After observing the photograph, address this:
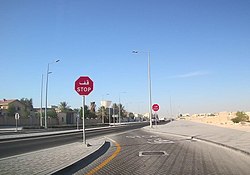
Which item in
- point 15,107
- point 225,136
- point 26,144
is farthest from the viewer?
point 15,107

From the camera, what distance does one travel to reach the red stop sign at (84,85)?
51.2 feet

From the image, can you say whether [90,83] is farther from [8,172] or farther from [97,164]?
[8,172]

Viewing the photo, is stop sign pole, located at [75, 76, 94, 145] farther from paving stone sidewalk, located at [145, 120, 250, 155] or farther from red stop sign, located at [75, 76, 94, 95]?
paving stone sidewalk, located at [145, 120, 250, 155]

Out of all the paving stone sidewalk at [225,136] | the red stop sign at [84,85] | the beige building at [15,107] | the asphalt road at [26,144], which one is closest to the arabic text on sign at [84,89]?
the red stop sign at [84,85]

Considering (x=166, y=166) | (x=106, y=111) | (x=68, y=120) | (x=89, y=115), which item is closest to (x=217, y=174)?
(x=166, y=166)

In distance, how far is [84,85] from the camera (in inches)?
617

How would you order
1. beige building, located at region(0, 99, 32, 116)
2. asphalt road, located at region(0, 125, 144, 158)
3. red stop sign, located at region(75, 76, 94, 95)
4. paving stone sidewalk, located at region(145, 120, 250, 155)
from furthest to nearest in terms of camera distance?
beige building, located at region(0, 99, 32, 116) → red stop sign, located at region(75, 76, 94, 95) → paving stone sidewalk, located at region(145, 120, 250, 155) → asphalt road, located at region(0, 125, 144, 158)

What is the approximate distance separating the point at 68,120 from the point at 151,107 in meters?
64.0

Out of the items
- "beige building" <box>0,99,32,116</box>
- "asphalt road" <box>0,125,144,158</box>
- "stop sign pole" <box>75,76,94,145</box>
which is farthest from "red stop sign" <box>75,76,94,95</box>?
"beige building" <box>0,99,32,116</box>

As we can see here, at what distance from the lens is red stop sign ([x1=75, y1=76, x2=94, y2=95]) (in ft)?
51.2

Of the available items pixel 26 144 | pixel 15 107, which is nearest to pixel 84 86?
pixel 26 144

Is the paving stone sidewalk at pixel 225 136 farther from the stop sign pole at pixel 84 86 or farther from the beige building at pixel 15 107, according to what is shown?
the beige building at pixel 15 107

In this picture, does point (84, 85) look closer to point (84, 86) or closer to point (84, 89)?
point (84, 86)

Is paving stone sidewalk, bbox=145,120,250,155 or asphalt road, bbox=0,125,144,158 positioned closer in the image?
asphalt road, bbox=0,125,144,158
